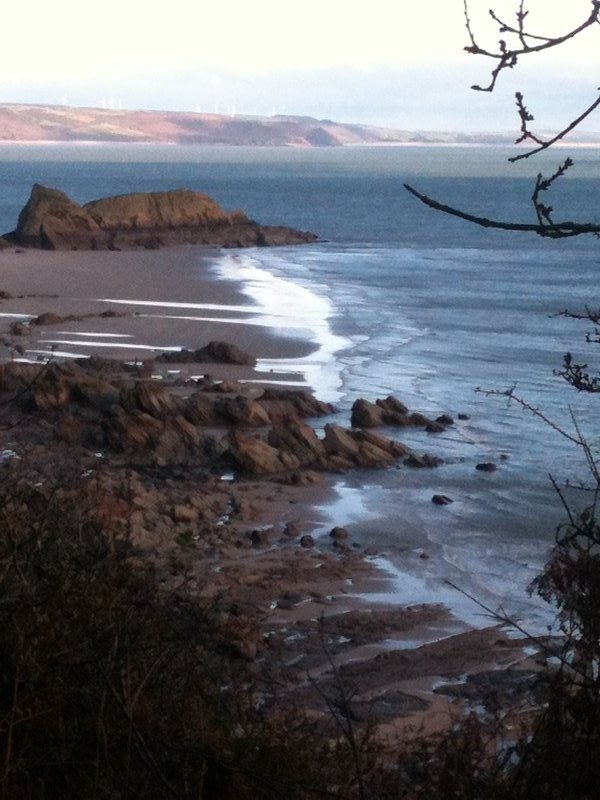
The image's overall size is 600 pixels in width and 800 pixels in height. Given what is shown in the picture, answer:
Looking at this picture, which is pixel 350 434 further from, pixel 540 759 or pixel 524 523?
pixel 540 759

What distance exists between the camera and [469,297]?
34.9 m

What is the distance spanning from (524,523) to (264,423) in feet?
15.2

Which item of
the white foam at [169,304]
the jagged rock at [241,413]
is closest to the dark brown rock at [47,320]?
the white foam at [169,304]

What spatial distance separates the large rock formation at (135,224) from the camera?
50094mm

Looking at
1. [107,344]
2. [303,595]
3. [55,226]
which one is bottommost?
[303,595]

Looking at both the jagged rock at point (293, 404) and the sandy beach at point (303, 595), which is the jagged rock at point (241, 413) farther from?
the sandy beach at point (303, 595)

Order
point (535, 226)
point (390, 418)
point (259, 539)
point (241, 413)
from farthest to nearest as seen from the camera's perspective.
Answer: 1. point (390, 418)
2. point (241, 413)
3. point (259, 539)
4. point (535, 226)

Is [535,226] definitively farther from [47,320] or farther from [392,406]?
[47,320]

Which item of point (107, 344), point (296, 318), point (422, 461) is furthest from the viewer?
point (296, 318)

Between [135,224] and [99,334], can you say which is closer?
[99,334]

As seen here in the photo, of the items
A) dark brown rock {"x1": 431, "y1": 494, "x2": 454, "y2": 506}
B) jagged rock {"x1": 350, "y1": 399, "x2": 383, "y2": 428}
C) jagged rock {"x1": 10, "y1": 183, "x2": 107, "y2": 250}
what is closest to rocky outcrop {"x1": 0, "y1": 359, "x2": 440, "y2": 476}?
jagged rock {"x1": 350, "y1": 399, "x2": 383, "y2": 428}

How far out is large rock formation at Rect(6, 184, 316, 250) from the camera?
5009cm

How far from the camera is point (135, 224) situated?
183ft

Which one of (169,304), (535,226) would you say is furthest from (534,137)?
(169,304)
